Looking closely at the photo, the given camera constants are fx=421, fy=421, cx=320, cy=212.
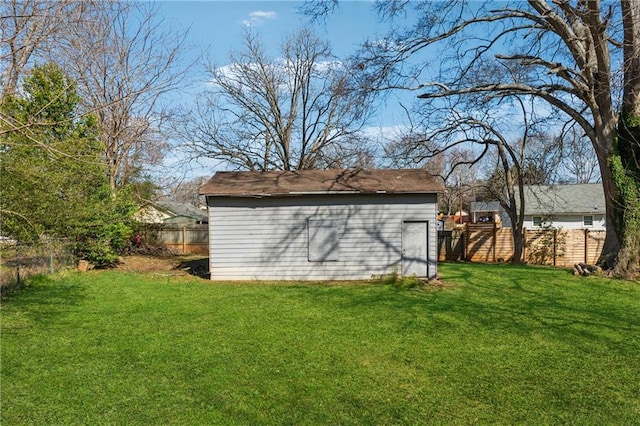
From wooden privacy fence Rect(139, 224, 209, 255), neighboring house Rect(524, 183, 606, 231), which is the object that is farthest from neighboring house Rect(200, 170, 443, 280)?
neighboring house Rect(524, 183, 606, 231)

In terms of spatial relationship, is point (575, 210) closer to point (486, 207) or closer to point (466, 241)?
point (486, 207)

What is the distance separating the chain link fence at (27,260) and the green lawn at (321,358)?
533 mm

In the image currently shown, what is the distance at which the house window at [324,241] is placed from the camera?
12773mm

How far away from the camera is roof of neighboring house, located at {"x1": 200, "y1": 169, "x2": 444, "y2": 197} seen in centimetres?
1261

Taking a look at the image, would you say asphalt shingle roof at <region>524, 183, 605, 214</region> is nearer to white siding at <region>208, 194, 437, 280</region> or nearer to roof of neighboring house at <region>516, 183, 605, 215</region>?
roof of neighboring house at <region>516, 183, 605, 215</region>

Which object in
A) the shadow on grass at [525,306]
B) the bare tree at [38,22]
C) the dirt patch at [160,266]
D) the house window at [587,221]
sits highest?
the bare tree at [38,22]

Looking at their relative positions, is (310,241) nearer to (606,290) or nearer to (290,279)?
(290,279)

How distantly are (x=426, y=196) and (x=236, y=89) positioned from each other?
1578cm

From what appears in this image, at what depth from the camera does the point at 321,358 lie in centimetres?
561

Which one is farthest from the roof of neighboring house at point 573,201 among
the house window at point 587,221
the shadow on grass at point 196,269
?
the shadow on grass at point 196,269

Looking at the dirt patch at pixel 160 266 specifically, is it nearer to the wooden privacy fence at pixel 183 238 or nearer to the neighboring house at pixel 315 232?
the neighboring house at pixel 315 232

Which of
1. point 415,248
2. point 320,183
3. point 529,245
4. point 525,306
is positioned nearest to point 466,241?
point 529,245

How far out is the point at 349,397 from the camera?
14.5 feet

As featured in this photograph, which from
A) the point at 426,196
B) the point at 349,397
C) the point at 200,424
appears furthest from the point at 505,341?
the point at 426,196
